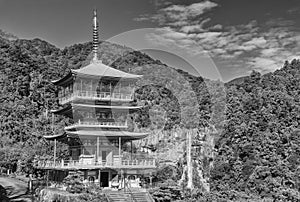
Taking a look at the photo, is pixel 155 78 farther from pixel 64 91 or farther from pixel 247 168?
pixel 64 91

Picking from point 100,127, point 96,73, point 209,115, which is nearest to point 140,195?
point 100,127

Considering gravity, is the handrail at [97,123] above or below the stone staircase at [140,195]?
above

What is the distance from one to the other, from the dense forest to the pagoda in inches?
189

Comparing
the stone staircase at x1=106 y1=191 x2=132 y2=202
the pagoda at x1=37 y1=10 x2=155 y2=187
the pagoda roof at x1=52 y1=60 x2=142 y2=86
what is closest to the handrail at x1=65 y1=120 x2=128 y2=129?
the pagoda at x1=37 y1=10 x2=155 y2=187

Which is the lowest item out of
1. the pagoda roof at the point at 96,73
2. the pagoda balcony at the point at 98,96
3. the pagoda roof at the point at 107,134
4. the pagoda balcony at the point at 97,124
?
the pagoda roof at the point at 107,134

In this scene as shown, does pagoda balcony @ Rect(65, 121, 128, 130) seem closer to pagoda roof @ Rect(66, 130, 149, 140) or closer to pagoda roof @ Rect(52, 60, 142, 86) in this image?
pagoda roof @ Rect(66, 130, 149, 140)

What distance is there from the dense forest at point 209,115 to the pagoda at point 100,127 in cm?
481

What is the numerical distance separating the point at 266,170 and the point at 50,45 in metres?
66.5

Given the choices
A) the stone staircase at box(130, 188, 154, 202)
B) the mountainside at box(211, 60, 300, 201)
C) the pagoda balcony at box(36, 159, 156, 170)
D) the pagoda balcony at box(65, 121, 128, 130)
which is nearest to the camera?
the stone staircase at box(130, 188, 154, 202)

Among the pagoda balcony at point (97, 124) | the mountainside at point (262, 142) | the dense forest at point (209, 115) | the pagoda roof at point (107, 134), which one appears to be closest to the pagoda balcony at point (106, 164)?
the pagoda roof at point (107, 134)

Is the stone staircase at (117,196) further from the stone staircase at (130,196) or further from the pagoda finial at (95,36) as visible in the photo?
the pagoda finial at (95,36)

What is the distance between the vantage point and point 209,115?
183 ft

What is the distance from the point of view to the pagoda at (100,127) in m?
23.7

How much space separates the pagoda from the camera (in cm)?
2370
